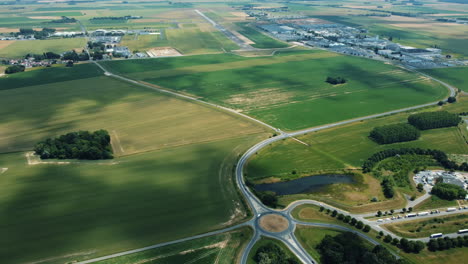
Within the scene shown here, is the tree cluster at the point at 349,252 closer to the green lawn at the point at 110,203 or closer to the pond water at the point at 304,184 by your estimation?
the pond water at the point at 304,184

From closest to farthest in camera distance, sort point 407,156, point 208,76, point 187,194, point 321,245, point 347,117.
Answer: point 321,245 → point 187,194 → point 407,156 → point 347,117 → point 208,76

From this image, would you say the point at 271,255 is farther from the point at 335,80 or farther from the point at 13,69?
the point at 13,69

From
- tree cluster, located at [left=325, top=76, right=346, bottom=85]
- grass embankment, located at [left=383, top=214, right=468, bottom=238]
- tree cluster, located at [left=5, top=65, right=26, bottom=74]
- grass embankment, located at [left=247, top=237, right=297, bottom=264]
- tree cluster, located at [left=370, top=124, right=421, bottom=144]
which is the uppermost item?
tree cluster, located at [left=5, top=65, right=26, bottom=74]

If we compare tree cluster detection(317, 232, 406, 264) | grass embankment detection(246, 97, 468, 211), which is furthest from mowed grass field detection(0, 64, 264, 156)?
tree cluster detection(317, 232, 406, 264)

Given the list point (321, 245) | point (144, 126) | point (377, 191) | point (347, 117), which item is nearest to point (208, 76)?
point (144, 126)

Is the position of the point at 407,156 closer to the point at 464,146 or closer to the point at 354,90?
the point at 464,146

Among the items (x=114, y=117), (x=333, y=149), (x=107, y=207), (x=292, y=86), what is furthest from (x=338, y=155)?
(x=114, y=117)

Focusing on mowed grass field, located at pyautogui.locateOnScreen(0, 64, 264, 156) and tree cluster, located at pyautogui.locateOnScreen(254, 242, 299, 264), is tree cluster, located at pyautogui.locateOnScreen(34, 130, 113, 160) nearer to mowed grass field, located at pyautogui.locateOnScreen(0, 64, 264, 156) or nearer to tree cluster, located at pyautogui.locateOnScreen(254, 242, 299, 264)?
mowed grass field, located at pyautogui.locateOnScreen(0, 64, 264, 156)
